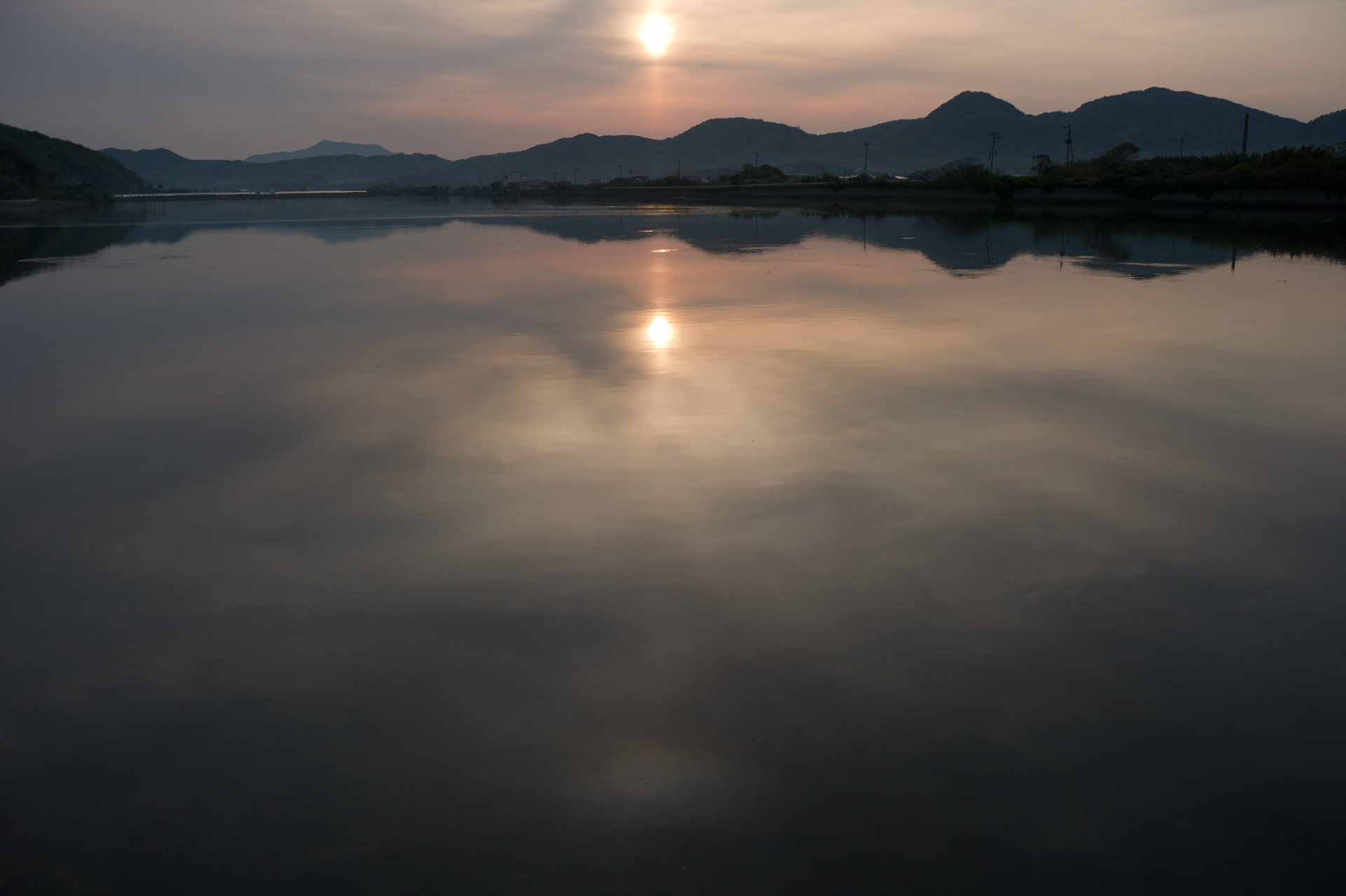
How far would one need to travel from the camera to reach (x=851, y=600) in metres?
4.70

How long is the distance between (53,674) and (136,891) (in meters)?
1.79

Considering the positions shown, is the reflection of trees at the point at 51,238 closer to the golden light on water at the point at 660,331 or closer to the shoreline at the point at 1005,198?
the golden light on water at the point at 660,331

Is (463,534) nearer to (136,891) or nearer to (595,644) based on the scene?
(595,644)

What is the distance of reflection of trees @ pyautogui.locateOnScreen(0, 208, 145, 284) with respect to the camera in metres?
26.4

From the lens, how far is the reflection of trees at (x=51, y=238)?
26406 mm

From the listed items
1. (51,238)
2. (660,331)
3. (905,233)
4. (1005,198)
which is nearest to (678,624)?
(660,331)

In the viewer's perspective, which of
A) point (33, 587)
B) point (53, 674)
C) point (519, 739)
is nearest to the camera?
point (519, 739)

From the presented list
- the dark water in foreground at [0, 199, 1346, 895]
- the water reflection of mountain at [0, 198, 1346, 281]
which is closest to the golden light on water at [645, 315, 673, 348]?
the dark water in foreground at [0, 199, 1346, 895]

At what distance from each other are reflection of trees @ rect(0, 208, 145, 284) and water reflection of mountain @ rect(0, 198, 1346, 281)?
8cm

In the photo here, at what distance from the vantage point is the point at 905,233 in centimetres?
3612

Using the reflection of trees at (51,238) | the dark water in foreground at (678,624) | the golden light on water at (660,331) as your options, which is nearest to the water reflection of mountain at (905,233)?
the reflection of trees at (51,238)

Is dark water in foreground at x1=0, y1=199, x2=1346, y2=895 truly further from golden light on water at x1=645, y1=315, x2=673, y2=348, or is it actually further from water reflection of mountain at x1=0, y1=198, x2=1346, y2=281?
water reflection of mountain at x1=0, y1=198, x2=1346, y2=281

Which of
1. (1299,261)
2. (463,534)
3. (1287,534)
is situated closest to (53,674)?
(463,534)

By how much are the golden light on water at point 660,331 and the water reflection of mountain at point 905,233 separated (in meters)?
10.4
